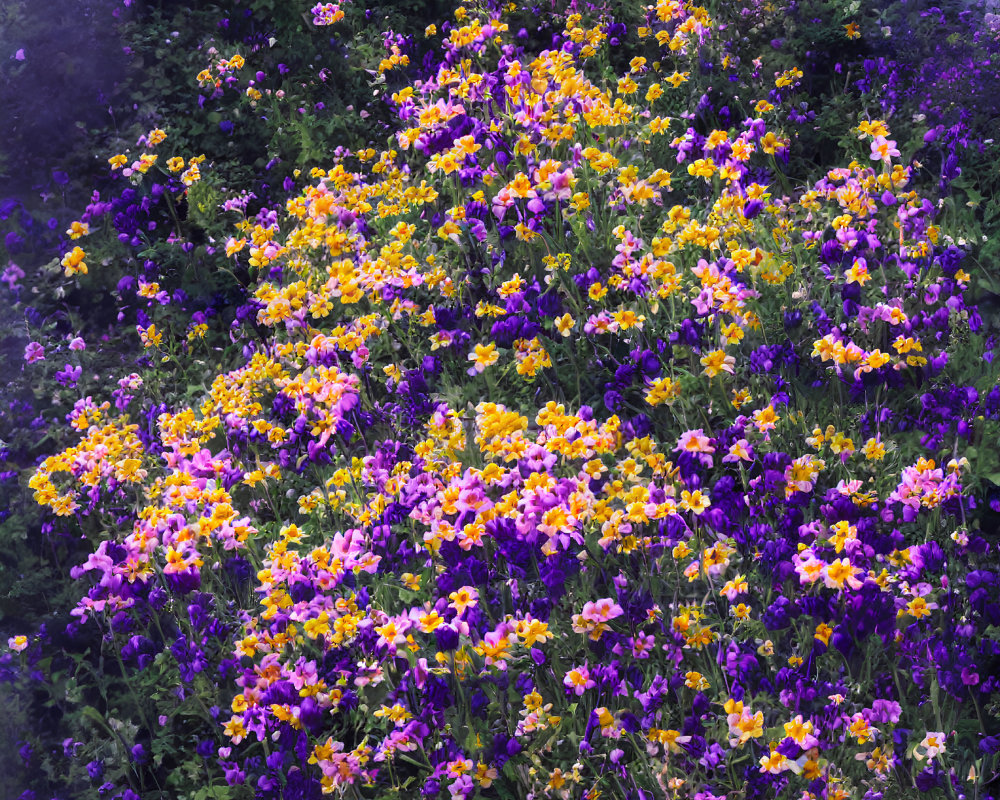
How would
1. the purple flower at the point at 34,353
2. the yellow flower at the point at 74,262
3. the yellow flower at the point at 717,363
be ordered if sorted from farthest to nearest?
the purple flower at the point at 34,353, the yellow flower at the point at 74,262, the yellow flower at the point at 717,363

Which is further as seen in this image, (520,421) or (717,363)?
(717,363)

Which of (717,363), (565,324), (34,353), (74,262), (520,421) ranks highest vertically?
(74,262)

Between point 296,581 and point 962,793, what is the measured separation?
7.90 ft

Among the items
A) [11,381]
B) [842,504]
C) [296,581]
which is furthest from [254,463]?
[842,504]

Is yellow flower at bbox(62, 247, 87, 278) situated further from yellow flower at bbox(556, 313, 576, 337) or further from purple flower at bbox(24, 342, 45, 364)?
yellow flower at bbox(556, 313, 576, 337)

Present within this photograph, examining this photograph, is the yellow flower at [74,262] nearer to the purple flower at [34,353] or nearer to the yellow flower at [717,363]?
the purple flower at [34,353]

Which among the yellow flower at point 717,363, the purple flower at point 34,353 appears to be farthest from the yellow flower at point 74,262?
the yellow flower at point 717,363

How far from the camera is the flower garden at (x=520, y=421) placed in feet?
10.9

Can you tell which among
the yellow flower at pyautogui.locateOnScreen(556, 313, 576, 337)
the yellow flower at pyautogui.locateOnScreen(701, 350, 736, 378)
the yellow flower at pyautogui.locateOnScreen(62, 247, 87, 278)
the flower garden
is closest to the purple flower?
the flower garden

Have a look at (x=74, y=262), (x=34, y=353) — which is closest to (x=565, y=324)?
(x=74, y=262)

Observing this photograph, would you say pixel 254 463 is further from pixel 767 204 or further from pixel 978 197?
pixel 978 197

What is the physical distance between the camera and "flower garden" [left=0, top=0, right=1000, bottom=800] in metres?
3.31

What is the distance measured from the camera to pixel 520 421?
12.8 feet

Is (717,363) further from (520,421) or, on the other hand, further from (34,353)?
(34,353)
